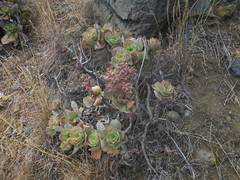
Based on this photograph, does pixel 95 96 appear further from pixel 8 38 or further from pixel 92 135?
pixel 8 38

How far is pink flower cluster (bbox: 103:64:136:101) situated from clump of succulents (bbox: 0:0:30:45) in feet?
4.10

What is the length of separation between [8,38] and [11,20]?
14cm

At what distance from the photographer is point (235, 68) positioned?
69.7 inches

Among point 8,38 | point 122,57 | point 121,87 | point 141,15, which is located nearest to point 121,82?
point 121,87

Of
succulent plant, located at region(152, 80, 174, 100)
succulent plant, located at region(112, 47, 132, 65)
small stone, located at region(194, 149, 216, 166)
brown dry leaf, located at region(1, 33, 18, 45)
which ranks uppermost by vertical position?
succulent plant, located at region(112, 47, 132, 65)

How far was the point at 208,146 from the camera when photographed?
155 centimetres

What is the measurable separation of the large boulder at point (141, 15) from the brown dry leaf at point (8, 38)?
77 cm

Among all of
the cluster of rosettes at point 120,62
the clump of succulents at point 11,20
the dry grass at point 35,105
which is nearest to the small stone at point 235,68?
the cluster of rosettes at point 120,62

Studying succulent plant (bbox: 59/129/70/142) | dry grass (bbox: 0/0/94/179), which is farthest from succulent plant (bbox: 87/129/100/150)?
dry grass (bbox: 0/0/94/179)

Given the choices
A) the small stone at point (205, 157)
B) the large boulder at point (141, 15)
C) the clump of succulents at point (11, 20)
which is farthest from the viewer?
the clump of succulents at point (11, 20)

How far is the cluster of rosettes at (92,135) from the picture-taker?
130cm

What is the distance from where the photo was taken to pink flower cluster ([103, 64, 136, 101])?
130cm

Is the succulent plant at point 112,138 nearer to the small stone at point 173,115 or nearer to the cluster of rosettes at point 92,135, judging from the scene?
the cluster of rosettes at point 92,135

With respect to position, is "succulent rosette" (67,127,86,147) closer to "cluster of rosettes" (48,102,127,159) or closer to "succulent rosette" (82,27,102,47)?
"cluster of rosettes" (48,102,127,159)
